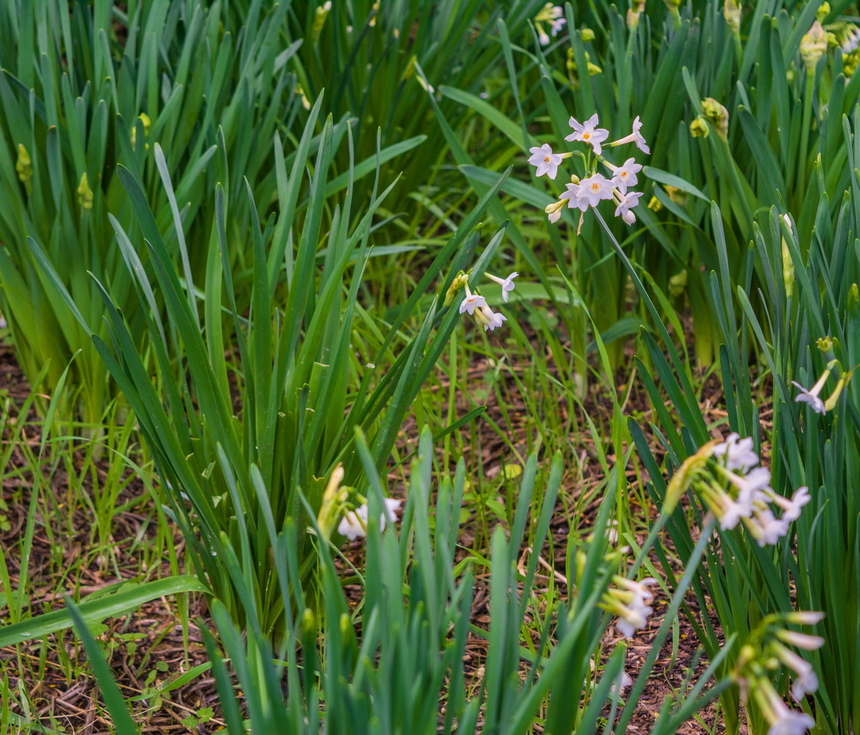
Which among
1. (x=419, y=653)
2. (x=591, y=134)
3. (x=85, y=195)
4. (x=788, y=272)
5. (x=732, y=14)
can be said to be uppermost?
(x=732, y=14)

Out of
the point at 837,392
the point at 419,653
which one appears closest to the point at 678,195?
the point at 837,392

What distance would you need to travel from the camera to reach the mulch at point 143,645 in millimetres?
1326

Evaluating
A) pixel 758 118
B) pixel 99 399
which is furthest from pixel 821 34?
pixel 99 399

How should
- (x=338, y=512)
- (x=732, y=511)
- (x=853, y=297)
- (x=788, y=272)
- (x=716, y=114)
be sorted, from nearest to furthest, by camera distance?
(x=732, y=511) < (x=338, y=512) < (x=853, y=297) < (x=788, y=272) < (x=716, y=114)

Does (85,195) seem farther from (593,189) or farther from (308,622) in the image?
(308,622)

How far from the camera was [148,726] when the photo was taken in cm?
132

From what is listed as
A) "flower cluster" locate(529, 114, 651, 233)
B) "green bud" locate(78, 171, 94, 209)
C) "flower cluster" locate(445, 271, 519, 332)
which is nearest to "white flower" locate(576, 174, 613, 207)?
"flower cluster" locate(529, 114, 651, 233)

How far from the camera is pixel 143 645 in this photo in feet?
4.87

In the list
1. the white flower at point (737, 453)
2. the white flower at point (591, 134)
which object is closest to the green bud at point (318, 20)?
the white flower at point (591, 134)

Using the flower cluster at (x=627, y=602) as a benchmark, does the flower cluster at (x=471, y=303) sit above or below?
above

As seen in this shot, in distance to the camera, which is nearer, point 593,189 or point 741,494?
point 741,494

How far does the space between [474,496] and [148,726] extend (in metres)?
0.69

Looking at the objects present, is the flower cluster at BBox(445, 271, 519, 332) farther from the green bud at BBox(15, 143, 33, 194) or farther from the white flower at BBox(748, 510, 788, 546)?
the green bud at BBox(15, 143, 33, 194)

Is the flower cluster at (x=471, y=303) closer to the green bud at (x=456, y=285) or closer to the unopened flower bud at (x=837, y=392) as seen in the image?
the green bud at (x=456, y=285)
